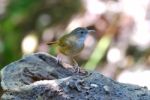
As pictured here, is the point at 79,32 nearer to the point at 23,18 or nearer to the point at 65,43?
the point at 65,43

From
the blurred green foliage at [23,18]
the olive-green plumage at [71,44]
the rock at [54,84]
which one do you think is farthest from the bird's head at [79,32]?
the blurred green foliage at [23,18]

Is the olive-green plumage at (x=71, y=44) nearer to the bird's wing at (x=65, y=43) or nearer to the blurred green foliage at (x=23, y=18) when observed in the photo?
the bird's wing at (x=65, y=43)

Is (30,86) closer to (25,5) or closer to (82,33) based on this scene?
(82,33)

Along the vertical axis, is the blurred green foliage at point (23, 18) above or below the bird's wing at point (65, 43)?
above

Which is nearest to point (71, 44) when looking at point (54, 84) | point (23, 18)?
point (54, 84)

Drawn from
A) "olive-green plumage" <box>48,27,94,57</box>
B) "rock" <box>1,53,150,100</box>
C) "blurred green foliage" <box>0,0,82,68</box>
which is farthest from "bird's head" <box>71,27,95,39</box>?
"blurred green foliage" <box>0,0,82,68</box>

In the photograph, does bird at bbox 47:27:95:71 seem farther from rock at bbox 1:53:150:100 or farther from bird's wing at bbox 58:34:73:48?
rock at bbox 1:53:150:100

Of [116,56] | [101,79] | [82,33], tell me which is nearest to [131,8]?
[116,56]
